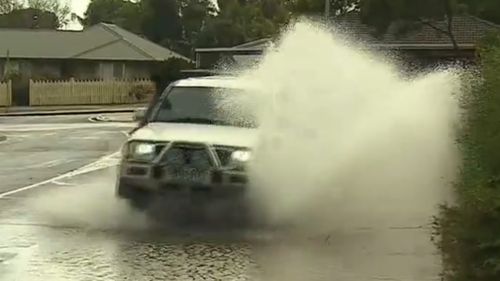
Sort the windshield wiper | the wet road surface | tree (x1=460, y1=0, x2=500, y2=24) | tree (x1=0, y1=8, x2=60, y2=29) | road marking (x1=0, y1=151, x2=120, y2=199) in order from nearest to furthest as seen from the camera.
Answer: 1. the wet road surface
2. the windshield wiper
3. road marking (x1=0, y1=151, x2=120, y2=199)
4. tree (x1=460, y1=0, x2=500, y2=24)
5. tree (x1=0, y1=8, x2=60, y2=29)

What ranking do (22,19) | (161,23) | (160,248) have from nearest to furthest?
(160,248)
(161,23)
(22,19)

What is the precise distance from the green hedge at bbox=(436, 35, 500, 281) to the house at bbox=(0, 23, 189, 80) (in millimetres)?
55066

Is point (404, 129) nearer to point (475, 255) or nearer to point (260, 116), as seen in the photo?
point (260, 116)

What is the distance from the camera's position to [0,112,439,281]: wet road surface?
362 inches

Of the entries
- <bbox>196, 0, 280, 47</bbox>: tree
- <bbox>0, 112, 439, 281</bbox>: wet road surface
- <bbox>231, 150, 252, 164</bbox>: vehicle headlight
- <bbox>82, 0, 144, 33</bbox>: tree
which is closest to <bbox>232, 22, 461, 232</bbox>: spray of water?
<bbox>231, 150, 252, 164</bbox>: vehicle headlight

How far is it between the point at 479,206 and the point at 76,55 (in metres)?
58.8

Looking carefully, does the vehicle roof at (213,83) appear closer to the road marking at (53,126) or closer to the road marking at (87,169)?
the road marking at (87,169)

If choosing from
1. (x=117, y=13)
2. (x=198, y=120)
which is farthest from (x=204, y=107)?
(x=117, y=13)

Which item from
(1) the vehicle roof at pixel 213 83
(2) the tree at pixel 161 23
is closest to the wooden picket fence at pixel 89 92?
(2) the tree at pixel 161 23

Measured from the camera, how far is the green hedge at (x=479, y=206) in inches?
266

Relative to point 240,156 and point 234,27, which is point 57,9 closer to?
point 234,27

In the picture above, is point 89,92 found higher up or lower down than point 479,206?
lower down

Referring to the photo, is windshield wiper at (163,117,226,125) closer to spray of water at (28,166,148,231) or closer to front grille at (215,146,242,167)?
front grille at (215,146,242,167)

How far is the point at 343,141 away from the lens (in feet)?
44.3
